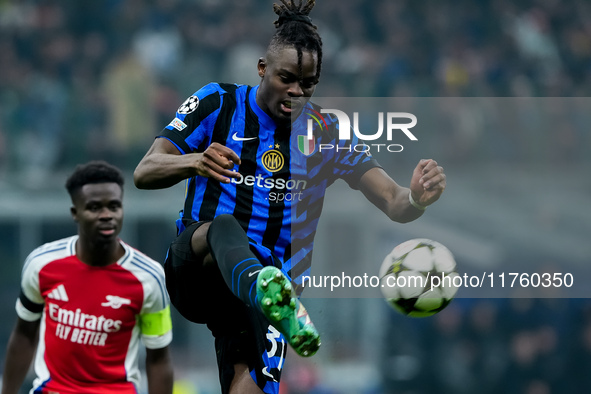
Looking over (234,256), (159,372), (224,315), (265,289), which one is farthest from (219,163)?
(159,372)

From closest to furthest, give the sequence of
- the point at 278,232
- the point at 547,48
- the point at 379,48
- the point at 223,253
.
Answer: the point at 223,253, the point at 278,232, the point at 379,48, the point at 547,48

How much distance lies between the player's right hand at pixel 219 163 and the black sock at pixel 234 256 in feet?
1.09

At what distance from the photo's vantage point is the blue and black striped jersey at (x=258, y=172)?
4.64 meters

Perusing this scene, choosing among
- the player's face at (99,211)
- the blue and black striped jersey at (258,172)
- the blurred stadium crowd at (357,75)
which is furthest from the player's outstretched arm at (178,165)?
the blurred stadium crowd at (357,75)

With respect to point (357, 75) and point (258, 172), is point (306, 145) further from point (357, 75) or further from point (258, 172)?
point (357, 75)

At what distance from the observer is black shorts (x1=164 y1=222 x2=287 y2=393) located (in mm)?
4551

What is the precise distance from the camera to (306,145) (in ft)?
15.7

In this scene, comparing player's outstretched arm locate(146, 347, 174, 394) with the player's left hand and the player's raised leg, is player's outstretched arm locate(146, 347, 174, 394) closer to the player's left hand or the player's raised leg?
the player's raised leg

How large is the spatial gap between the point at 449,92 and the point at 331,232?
236 cm

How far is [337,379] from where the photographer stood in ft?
35.7

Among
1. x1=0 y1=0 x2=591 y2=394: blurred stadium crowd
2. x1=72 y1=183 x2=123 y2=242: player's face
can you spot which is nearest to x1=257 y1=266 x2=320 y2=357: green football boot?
x1=72 y1=183 x2=123 y2=242: player's face

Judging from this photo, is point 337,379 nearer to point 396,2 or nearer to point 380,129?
point 380,129

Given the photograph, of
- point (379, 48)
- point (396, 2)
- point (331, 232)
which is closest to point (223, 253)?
point (331, 232)

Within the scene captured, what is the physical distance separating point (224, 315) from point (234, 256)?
679 mm
